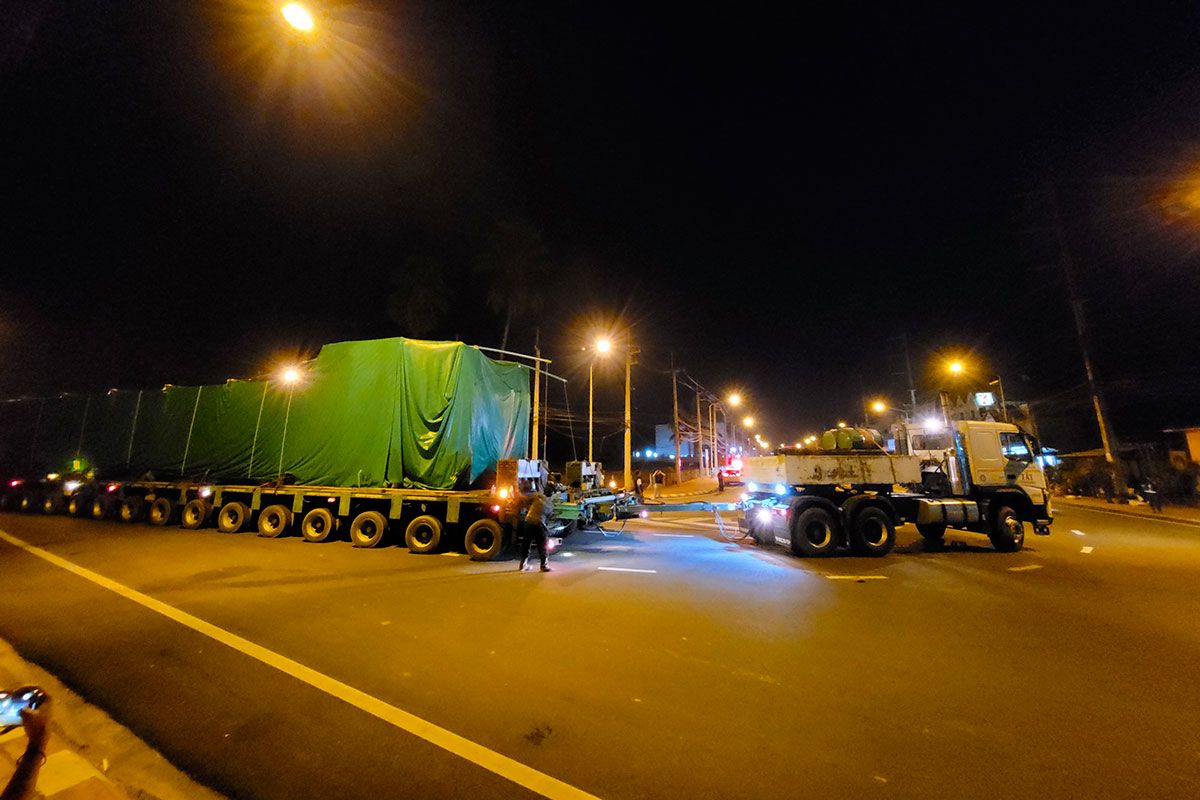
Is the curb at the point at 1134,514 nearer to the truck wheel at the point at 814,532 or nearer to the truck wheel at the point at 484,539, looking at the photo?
the truck wheel at the point at 814,532

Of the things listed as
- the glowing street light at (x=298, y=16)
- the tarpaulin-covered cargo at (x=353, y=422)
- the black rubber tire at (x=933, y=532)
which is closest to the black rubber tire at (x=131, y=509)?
the tarpaulin-covered cargo at (x=353, y=422)

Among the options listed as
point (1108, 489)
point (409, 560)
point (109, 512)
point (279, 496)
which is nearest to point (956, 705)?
point (409, 560)

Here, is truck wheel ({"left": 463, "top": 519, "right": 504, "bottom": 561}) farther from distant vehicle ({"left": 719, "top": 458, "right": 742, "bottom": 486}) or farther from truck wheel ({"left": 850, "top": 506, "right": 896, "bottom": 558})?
distant vehicle ({"left": 719, "top": 458, "right": 742, "bottom": 486})

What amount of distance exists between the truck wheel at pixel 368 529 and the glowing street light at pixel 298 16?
904cm

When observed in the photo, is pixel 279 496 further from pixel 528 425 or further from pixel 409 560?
pixel 528 425

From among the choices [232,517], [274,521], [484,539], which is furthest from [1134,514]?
[232,517]

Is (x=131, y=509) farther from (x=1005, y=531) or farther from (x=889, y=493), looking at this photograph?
(x=1005, y=531)

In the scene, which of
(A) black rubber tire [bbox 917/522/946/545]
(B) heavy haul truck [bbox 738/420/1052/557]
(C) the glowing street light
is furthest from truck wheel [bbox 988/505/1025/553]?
(C) the glowing street light

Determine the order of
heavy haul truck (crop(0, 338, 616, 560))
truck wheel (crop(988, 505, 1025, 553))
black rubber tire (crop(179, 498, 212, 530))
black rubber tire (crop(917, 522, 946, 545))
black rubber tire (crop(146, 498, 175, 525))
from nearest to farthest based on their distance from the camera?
heavy haul truck (crop(0, 338, 616, 560)), truck wheel (crop(988, 505, 1025, 553)), black rubber tire (crop(917, 522, 946, 545)), black rubber tire (crop(179, 498, 212, 530)), black rubber tire (crop(146, 498, 175, 525))

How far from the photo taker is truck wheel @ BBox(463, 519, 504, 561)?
9.30 meters

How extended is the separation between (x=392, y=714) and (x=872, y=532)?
402 inches

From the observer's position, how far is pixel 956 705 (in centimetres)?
379

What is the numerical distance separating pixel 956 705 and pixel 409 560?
29.2 ft

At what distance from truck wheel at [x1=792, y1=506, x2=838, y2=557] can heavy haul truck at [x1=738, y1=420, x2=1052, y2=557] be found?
2cm
